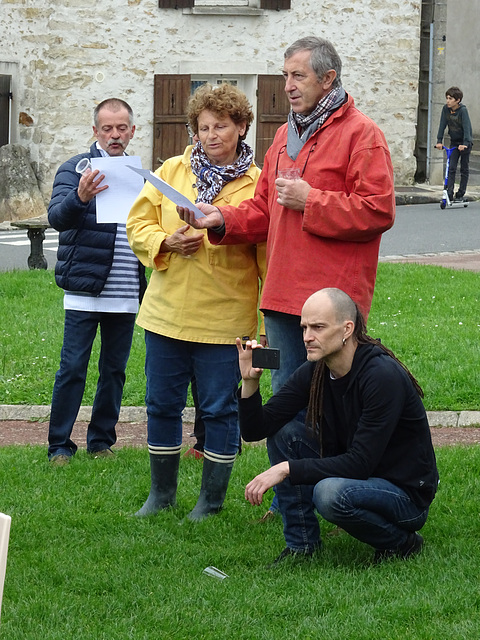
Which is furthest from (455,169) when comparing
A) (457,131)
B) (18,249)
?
(18,249)

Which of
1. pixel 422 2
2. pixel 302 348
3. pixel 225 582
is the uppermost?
pixel 422 2

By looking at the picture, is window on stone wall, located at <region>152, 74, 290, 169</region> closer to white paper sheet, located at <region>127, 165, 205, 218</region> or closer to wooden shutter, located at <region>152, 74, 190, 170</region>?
wooden shutter, located at <region>152, 74, 190, 170</region>

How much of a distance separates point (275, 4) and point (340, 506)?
18386 millimetres

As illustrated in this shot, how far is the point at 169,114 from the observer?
2116 cm

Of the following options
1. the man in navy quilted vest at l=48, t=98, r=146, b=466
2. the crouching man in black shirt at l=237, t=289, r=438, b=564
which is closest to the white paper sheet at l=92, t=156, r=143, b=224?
the man in navy quilted vest at l=48, t=98, r=146, b=466

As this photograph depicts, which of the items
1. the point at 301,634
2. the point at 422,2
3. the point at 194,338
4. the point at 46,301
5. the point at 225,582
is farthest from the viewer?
the point at 422,2

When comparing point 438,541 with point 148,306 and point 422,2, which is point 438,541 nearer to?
point 148,306

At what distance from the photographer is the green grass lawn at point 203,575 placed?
377 cm

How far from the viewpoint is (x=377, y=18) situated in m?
21.9

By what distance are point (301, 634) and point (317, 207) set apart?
1654 millimetres

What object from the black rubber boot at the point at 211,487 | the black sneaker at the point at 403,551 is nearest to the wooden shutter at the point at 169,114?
the black rubber boot at the point at 211,487

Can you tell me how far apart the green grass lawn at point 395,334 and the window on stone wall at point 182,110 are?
946 centimetres

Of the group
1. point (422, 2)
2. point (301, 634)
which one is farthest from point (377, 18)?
point (301, 634)

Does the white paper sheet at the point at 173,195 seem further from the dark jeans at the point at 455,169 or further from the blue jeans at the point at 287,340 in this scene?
the dark jeans at the point at 455,169
